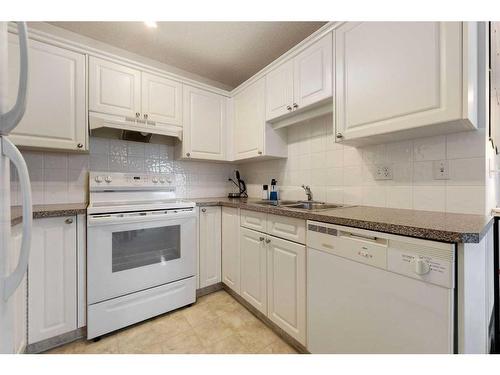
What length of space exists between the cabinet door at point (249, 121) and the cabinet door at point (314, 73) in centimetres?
44

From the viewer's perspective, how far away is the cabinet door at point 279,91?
Result: 1.76 metres

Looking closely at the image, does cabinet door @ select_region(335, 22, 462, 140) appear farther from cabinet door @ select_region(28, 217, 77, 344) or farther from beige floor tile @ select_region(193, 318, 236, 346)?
cabinet door @ select_region(28, 217, 77, 344)

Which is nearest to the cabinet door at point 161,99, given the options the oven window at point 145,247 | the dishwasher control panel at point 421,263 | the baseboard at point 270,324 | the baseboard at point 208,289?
the oven window at point 145,247

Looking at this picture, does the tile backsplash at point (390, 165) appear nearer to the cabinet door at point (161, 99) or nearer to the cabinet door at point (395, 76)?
the cabinet door at point (395, 76)

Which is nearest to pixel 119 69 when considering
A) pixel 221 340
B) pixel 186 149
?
pixel 186 149

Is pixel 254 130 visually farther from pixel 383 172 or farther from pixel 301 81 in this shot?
pixel 383 172

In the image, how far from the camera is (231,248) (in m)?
1.98

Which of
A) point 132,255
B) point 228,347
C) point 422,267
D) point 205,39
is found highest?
point 205,39

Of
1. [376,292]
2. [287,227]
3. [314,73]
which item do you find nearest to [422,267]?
[376,292]

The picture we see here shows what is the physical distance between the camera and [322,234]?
117cm

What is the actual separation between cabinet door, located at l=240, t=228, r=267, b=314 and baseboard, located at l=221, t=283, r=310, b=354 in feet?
0.22

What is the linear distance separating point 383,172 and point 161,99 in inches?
76.6

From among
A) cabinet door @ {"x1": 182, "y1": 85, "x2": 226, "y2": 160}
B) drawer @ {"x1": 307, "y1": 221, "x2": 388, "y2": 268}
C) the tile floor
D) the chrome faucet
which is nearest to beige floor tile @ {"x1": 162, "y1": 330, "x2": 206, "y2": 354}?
the tile floor

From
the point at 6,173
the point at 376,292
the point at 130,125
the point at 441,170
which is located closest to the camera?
the point at 6,173
